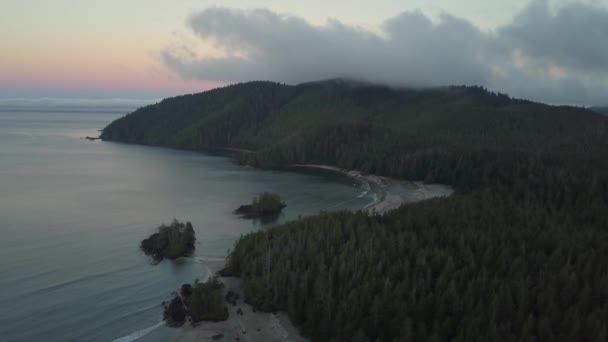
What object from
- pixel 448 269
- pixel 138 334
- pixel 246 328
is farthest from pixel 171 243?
pixel 448 269

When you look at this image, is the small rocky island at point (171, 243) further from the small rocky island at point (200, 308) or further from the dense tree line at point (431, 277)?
the small rocky island at point (200, 308)

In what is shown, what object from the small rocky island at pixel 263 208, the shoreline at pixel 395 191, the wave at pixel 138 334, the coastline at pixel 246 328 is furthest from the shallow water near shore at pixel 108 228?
the shoreline at pixel 395 191

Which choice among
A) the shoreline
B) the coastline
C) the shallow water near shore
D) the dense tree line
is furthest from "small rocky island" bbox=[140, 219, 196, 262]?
the shoreline

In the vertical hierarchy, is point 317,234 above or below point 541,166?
below

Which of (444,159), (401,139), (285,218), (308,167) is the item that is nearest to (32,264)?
(285,218)

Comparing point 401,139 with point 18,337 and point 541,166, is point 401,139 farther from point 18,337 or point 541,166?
point 18,337

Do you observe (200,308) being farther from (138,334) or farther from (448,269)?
(448,269)
